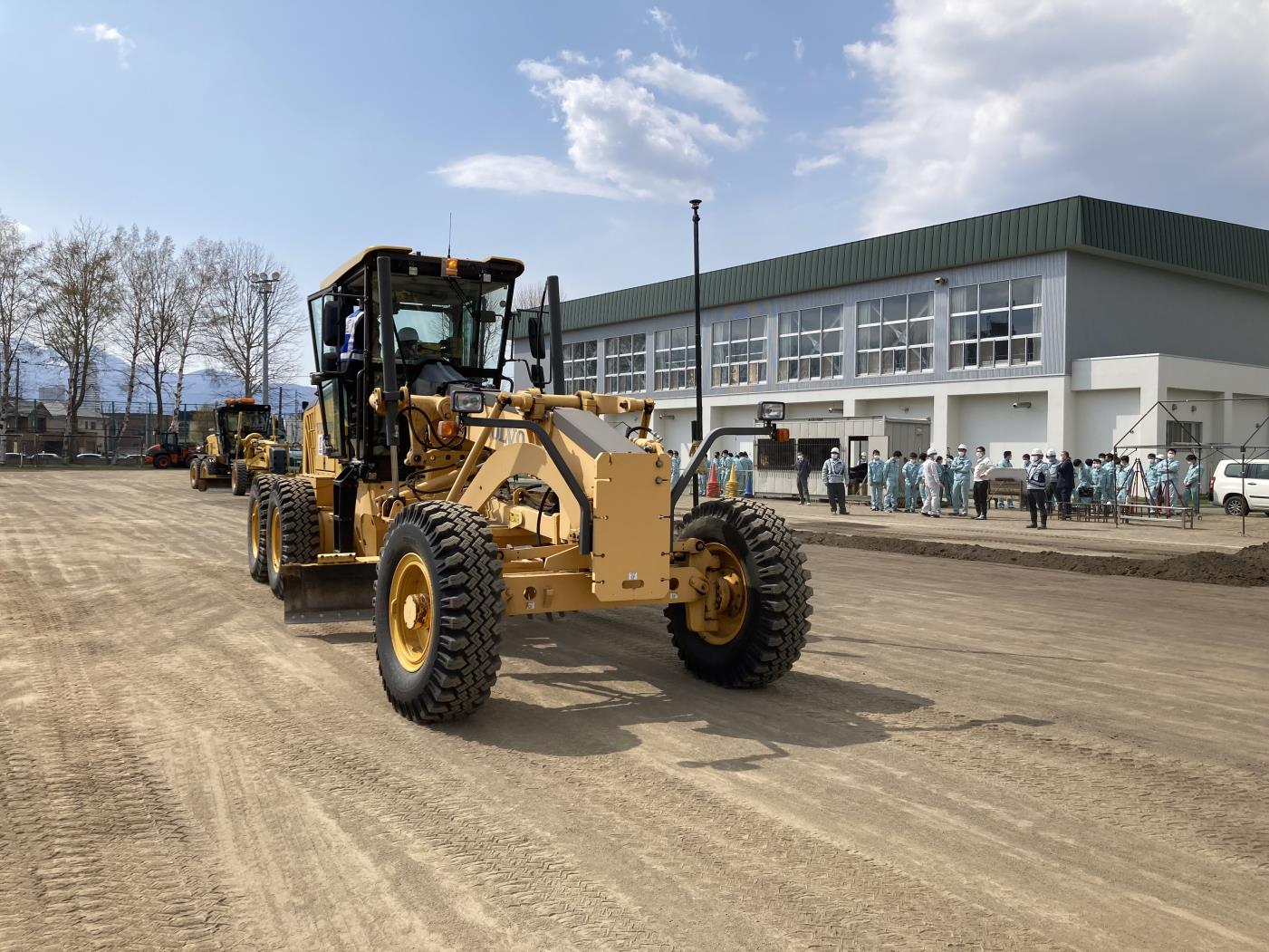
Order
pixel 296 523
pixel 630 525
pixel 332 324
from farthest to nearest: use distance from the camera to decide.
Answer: pixel 296 523, pixel 332 324, pixel 630 525

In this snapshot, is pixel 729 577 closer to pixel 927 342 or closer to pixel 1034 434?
pixel 1034 434

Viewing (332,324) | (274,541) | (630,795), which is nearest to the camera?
(630,795)

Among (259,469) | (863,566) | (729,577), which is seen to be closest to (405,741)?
(729,577)

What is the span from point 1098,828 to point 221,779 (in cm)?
399

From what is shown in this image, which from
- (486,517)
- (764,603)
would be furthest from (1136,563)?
(486,517)

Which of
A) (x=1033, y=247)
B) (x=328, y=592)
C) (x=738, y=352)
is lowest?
(x=328, y=592)

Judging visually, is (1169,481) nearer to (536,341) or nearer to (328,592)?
(536,341)

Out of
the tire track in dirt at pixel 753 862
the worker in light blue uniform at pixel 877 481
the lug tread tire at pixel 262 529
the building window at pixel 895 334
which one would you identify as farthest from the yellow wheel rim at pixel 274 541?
the building window at pixel 895 334

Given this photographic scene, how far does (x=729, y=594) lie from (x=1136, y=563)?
10470mm

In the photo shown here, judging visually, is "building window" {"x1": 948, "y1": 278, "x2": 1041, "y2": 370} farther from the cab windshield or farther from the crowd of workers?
the cab windshield

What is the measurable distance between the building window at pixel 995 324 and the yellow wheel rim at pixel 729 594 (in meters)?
29.9

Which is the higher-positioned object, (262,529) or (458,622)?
(262,529)

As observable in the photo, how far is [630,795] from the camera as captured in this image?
4.68 meters

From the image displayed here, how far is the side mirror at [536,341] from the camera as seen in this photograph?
848 centimetres
